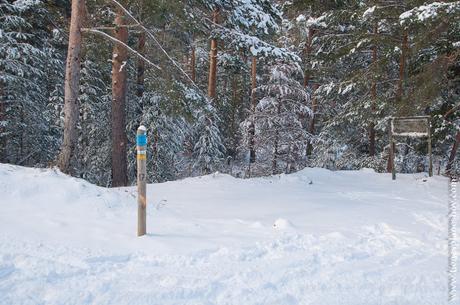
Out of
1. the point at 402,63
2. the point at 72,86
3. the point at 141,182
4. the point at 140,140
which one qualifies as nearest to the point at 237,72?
the point at 402,63

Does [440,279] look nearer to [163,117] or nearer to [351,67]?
[163,117]

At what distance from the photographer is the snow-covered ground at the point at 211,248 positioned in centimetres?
324

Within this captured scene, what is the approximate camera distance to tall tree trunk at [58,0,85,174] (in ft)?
23.4

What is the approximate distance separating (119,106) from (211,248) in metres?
6.96

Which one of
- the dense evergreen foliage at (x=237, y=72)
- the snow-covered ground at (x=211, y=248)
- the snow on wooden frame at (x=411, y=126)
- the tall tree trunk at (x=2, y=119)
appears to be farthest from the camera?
the tall tree trunk at (x=2, y=119)

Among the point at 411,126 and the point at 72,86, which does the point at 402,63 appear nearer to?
the point at 411,126

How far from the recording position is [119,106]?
400 inches

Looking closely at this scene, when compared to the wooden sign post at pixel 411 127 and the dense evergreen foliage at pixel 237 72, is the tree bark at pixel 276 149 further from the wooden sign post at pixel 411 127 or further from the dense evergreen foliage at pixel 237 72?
the wooden sign post at pixel 411 127

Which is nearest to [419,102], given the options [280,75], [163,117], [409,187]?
[409,187]

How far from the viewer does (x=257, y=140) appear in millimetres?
16250

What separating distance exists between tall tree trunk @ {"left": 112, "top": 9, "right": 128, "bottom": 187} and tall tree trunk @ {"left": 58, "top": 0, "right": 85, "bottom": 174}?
7.26 feet

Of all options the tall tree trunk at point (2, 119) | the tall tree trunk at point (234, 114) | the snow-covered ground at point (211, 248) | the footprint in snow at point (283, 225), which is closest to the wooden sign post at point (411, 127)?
the snow-covered ground at point (211, 248)

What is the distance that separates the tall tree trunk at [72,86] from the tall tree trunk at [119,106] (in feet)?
7.26

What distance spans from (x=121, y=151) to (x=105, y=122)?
182 inches
